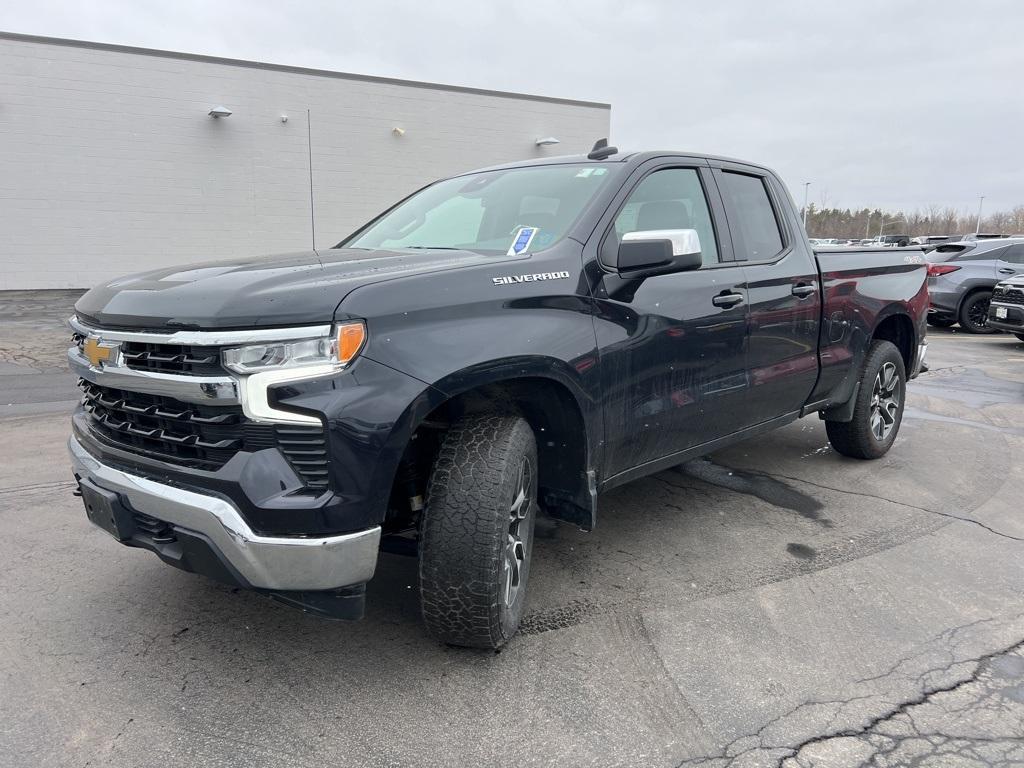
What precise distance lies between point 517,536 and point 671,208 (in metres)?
1.84

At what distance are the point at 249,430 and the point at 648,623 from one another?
177 centimetres

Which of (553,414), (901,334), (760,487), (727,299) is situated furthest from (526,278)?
(901,334)

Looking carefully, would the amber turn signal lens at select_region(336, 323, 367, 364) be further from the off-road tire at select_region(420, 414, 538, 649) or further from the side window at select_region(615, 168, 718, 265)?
the side window at select_region(615, 168, 718, 265)

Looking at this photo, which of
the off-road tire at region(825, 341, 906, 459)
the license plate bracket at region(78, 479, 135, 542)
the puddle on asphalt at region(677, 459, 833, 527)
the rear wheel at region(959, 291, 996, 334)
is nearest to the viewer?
the license plate bracket at region(78, 479, 135, 542)

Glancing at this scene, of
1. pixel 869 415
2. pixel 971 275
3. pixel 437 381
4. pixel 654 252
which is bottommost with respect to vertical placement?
pixel 869 415

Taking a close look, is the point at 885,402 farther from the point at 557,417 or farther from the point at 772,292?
the point at 557,417

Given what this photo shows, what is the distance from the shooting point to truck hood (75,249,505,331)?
7.02ft

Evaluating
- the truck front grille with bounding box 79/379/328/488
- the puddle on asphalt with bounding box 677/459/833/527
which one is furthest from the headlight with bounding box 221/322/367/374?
the puddle on asphalt with bounding box 677/459/833/527

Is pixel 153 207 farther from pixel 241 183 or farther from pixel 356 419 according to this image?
pixel 356 419

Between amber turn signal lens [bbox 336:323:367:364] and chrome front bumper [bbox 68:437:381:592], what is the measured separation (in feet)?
1.77

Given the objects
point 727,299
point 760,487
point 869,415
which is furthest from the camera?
point 869,415

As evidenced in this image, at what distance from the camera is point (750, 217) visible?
414 centimetres

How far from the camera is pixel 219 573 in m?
2.23

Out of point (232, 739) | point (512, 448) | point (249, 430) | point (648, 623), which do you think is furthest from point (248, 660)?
point (648, 623)
